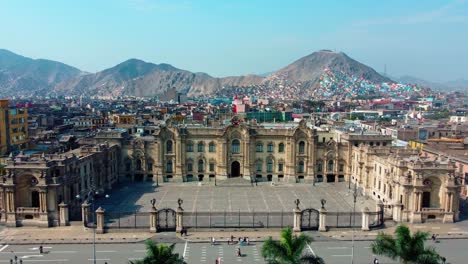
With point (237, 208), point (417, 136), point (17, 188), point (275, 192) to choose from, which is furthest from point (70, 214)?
point (417, 136)

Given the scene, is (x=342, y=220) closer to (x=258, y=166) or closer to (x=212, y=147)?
(x=258, y=166)

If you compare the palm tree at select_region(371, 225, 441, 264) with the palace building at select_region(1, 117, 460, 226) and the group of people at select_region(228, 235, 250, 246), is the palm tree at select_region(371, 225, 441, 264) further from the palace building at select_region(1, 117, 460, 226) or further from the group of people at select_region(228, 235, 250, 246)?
the palace building at select_region(1, 117, 460, 226)

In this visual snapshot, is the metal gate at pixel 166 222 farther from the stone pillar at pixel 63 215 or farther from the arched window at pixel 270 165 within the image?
the arched window at pixel 270 165

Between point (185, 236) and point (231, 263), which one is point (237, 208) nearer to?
point (185, 236)

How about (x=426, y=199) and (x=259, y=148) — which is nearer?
(x=426, y=199)

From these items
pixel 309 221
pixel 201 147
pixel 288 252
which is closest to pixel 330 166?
pixel 201 147
